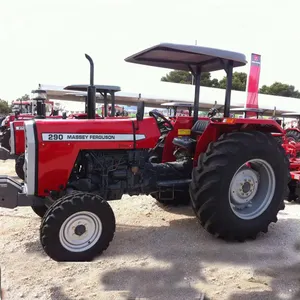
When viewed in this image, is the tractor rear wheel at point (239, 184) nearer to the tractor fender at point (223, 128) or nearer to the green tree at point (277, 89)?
the tractor fender at point (223, 128)

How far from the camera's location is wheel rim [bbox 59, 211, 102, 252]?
325cm

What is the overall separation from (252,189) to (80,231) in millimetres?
2113

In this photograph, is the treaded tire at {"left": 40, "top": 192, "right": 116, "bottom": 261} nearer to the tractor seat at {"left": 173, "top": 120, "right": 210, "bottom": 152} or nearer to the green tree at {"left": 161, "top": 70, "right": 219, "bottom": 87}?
the tractor seat at {"left": 173, "top": 120, "right": 210, "bottom": 152}

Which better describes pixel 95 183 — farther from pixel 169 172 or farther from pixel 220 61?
pixel 220 61

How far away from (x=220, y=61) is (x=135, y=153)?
1.42 metres

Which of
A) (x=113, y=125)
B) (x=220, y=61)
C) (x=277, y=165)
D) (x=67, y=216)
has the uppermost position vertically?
(x=220, y=61)

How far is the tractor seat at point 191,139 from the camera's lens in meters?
4.46

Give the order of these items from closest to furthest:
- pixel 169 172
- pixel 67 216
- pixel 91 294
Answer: pixel 91 294, pixel 67 216, pixel 169 172

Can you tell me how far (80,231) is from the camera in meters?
3.31

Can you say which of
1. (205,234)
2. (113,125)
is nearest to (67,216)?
(113,125)

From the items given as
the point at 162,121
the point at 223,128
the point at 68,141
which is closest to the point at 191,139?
the point at 162,121

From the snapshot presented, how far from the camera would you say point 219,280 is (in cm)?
304

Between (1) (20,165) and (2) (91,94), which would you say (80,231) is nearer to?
(2) (91,94)

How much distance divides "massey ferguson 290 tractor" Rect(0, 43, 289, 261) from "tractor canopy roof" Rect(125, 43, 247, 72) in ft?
0.04
